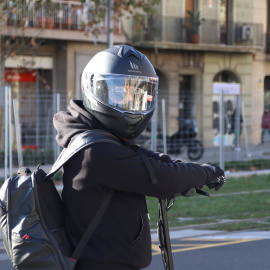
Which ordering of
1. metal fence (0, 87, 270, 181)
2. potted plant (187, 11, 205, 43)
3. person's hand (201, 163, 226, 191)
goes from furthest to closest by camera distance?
potted plant (187, 11, 205, 43) → metal fence (0, 87, 270, 181) → person's hand (201, 163, 226, 191)

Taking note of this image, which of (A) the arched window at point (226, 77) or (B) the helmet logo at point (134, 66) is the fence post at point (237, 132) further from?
(A) the arched window at point (226, 77)

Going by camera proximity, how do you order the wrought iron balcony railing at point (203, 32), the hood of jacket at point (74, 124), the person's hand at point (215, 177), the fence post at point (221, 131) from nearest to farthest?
1. the hood of jacket at point (74, 124)
2. the person's hand at point (215, 177)
3. the fence post at point (221, 131)
4. the wrought iron balcony railing at point (203, 32)

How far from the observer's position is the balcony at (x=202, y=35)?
25.5 meters

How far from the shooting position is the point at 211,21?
1106 inches

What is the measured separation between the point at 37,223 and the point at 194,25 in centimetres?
2520


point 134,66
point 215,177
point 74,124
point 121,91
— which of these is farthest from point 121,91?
point 215,177

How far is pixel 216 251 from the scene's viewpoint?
6.77 metres

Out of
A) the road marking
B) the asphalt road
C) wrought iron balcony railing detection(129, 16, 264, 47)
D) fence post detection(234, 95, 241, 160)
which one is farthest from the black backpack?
wrought iron balcony railing detection(129, 16, 264, 47)

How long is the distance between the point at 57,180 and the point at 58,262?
26.3 feet

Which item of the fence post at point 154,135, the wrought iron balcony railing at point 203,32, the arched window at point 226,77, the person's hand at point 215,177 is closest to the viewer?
the person's hand at point 215,177

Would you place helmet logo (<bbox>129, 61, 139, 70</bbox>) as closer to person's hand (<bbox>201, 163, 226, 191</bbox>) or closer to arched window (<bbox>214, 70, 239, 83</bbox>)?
person's hand (<bbox>201, 163, 226, 191</bbox>)

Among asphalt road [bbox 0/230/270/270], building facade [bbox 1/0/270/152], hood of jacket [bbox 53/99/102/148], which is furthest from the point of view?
building facade [bbox 1/0/270/152]

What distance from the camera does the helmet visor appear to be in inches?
107

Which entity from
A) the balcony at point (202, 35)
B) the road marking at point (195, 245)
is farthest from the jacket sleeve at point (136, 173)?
the balcony at point (202, 35)
